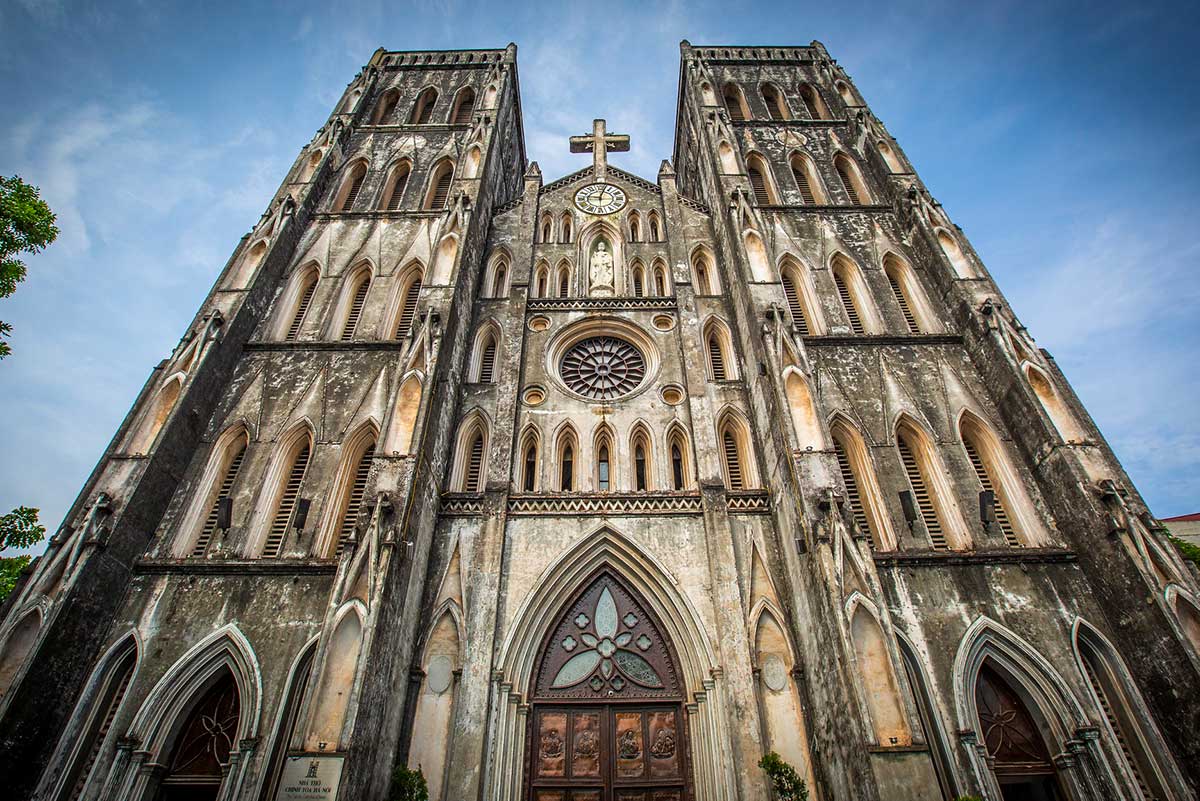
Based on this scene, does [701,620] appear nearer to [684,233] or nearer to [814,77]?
[684,233]

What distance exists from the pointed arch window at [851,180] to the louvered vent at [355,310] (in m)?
14.1

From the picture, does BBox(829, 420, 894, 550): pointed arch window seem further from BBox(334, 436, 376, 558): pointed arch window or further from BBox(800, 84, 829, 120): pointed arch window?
BBox(800, 84, 829, 120): pointed arch window

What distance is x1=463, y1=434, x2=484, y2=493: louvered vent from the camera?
13188 mm

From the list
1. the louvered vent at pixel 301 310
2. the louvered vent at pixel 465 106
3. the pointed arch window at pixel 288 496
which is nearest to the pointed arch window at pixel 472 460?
the pointed arch window at pixel 288 496

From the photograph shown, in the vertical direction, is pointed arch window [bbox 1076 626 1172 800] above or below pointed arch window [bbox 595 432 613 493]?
below

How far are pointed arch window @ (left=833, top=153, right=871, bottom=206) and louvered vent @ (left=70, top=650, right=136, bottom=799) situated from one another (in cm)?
1989

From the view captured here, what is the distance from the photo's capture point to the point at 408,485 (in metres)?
10.6

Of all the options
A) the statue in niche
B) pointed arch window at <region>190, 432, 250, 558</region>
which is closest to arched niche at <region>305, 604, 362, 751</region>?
pointed arch window at <region>190, 432, 250, 558</region>

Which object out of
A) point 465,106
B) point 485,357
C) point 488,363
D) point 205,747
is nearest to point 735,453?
point 488,363

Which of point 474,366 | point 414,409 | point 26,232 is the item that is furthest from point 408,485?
point 26,232

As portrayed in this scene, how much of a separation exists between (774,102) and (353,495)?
67.8 feet

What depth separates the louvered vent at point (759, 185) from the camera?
1861 centimetres

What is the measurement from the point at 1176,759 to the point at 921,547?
13.8ft

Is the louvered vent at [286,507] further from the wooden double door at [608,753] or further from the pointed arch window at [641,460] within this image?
the pointed arch window at [641,460]
